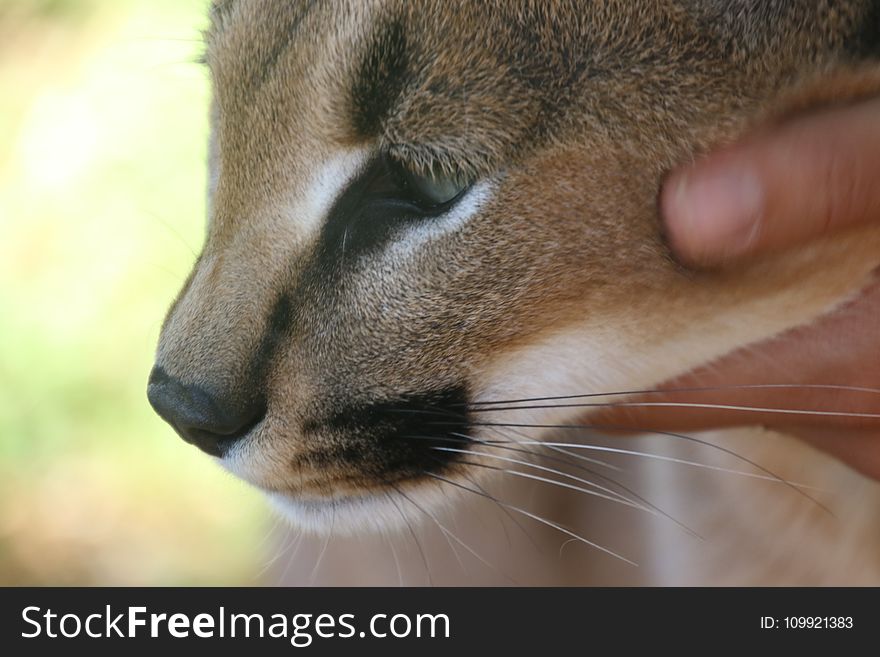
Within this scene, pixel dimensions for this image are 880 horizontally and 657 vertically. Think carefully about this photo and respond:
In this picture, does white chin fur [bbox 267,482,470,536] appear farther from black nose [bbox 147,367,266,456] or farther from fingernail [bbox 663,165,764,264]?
fingernail [bbox 663,165,764,264]

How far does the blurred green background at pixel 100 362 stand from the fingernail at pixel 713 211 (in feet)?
7.34

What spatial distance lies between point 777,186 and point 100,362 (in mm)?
2728

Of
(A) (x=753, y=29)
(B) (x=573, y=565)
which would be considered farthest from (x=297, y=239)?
(B) (x=573, y=565)

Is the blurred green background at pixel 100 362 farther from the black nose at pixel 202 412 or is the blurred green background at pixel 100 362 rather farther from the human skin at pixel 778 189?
the human skin at pixel 778 189

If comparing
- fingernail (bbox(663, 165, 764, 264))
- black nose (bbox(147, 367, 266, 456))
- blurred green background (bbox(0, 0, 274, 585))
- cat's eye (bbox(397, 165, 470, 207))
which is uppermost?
blurred green background (bbox(0, 0, 274, 585))

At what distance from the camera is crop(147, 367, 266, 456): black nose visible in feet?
4.26

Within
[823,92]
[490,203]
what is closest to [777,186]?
[823,92]

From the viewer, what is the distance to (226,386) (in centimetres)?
129

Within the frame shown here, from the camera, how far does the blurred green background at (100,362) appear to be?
341 centimetres

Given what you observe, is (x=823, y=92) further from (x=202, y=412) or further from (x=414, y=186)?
(x=202, y=412)

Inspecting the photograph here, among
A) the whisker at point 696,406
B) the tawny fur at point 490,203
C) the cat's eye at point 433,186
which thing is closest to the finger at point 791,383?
the whisker at point 696,406

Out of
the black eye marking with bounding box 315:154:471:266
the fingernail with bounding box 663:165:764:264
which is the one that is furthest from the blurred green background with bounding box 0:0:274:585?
the fingernail with bounding box 663:165:764:264

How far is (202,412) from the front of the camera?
130cm

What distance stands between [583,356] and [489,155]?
0.30m
